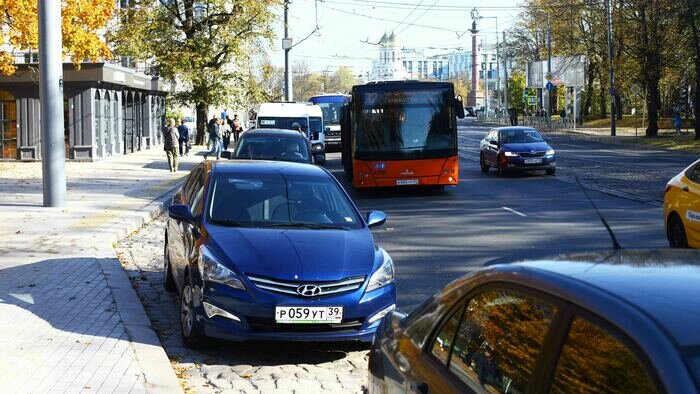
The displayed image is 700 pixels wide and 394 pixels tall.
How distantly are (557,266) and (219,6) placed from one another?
4634 centimetres

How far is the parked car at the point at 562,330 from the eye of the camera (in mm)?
2619

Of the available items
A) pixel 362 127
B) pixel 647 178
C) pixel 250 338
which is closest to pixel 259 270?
pixel 250 338

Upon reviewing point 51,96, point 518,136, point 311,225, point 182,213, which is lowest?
point 311,225

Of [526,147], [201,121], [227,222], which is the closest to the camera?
[227,222]

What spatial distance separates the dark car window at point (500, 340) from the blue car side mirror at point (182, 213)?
17.9ft

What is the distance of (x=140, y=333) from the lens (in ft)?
26.5

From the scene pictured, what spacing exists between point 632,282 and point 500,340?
0.55m

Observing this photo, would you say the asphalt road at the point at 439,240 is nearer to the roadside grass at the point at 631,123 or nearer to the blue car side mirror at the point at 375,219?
the blue car side mirror at the point at 375,219

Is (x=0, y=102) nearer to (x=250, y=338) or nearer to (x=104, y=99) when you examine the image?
(x=104, y=99)

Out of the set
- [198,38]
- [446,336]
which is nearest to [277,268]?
[446,336]

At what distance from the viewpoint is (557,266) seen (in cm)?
345

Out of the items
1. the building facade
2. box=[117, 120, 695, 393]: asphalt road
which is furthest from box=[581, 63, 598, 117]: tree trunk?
box=[117, 120, 695, 393]: asphalt road

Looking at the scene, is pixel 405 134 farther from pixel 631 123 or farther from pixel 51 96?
pixel 631 123

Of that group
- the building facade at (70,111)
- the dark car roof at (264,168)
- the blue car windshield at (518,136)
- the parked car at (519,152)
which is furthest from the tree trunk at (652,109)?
the dark car roof at (264,168)
